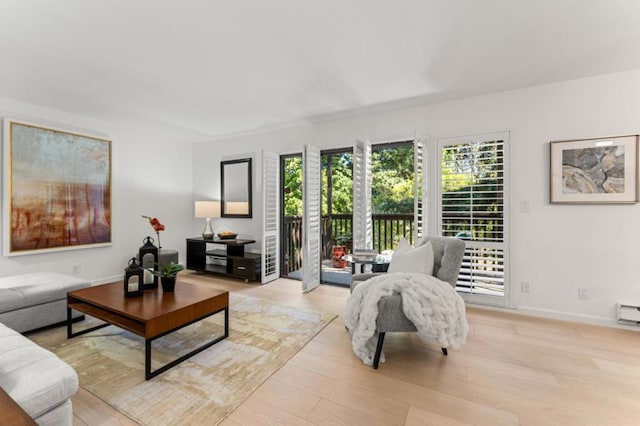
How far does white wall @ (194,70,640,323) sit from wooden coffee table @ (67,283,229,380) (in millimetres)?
3121

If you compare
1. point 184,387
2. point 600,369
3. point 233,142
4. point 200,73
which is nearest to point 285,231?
point 233,142

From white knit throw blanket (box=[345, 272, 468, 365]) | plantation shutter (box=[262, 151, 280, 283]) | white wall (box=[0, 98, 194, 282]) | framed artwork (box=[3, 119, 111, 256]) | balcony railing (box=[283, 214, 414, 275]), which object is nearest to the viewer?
white knit throw blanket (box=[345, 272, 468, 365])

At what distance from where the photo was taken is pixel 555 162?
2.99 meters

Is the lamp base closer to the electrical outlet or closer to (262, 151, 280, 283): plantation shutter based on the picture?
(262, 151, 280, 283): plantation shutter

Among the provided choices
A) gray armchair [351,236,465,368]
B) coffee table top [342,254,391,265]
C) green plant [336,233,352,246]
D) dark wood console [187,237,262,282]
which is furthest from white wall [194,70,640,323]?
dark wood console [187,237,262,282]

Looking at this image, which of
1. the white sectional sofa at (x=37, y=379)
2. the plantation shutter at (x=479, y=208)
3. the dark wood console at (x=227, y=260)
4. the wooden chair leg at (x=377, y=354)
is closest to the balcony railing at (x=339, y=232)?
the dark wood console at (x=227, y=260)

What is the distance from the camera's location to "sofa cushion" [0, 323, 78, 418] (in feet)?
4.13

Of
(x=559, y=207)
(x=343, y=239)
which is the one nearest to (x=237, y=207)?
(x=343, y=239)

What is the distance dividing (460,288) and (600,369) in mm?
1381

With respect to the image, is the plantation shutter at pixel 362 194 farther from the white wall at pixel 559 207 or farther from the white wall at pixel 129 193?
the white wall at pixel 129 193

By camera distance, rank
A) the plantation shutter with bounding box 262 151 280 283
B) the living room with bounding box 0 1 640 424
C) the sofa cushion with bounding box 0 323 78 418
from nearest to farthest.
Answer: the sofa cushion with bounding box 0 323 78 418 < the living room with bounding box 0 1 640 424 < the plantation shutter with bounding box 262 151 280 283

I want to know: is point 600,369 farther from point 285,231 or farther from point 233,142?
point 233,142

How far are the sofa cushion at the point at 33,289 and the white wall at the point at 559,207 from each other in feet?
13.9

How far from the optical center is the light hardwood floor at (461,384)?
5.32 ft
